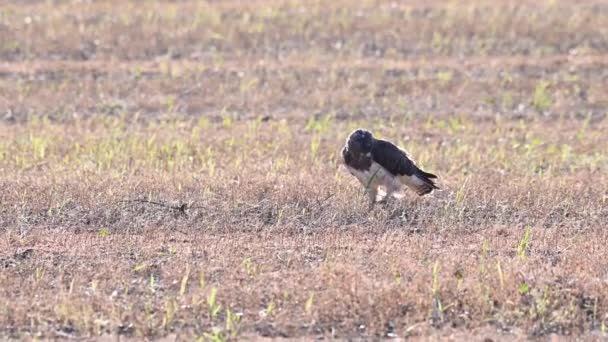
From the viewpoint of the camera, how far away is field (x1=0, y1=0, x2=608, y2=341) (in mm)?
7543

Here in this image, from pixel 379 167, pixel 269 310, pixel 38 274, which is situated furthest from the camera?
pixel 379 167

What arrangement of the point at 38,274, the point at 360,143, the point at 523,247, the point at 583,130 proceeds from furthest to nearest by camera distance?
the point at 583,130 → the point at 360,143 → the point at 523,247 → the point at 38,274

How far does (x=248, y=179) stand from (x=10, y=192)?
2.15 meters

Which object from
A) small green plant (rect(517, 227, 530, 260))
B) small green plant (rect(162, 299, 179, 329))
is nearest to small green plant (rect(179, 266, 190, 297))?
small green plant (rect(162, 299, 179, 329))

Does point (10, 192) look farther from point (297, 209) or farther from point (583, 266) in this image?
point (583, 266)

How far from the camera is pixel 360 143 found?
10.5m

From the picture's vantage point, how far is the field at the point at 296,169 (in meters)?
7.54

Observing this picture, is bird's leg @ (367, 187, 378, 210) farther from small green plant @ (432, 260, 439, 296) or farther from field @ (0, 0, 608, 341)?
small green plant @ (432, 260, 439, 296)

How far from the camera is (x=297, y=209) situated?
10336 millimetres

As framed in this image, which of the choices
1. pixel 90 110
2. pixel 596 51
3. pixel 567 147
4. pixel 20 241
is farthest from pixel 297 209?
pixel 596 51

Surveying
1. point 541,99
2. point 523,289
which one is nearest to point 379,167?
point 523,289

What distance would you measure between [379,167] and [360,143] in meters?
0.29

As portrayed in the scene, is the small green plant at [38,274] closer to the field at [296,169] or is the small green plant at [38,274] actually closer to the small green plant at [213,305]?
the field at [296,169]

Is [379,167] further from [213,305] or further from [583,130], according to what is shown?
[583,130]
